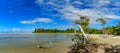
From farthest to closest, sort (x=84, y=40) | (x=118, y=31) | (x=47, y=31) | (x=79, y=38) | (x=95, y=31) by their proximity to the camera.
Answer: (x=47, y=31)
(x=95, y=31)
(x=118, y=31)
(x=79, y=38)
(x=84, y=40)

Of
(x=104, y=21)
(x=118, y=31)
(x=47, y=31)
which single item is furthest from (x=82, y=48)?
(x=47, y=31)

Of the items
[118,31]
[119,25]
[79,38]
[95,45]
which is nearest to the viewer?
[95,45]

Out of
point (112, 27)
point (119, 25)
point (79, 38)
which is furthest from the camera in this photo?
point (112, 27)

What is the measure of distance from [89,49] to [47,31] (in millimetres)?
111839

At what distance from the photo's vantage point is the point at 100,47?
45.2 feet

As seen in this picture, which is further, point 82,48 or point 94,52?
point 82,48

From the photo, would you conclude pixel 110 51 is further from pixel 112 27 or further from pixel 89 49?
pixel 112 27

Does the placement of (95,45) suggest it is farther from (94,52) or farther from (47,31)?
(47,31)

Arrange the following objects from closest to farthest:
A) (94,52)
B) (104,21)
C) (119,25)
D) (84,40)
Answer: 1. (94,52)
2. (84,40)
3. (104,21)
4. (119,25)

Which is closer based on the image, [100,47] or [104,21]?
[100,47]

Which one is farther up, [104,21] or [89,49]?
[104,21]

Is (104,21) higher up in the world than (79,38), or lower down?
higher up

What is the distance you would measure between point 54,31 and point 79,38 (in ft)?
358

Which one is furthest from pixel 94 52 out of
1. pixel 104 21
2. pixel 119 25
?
pixel 119 25
